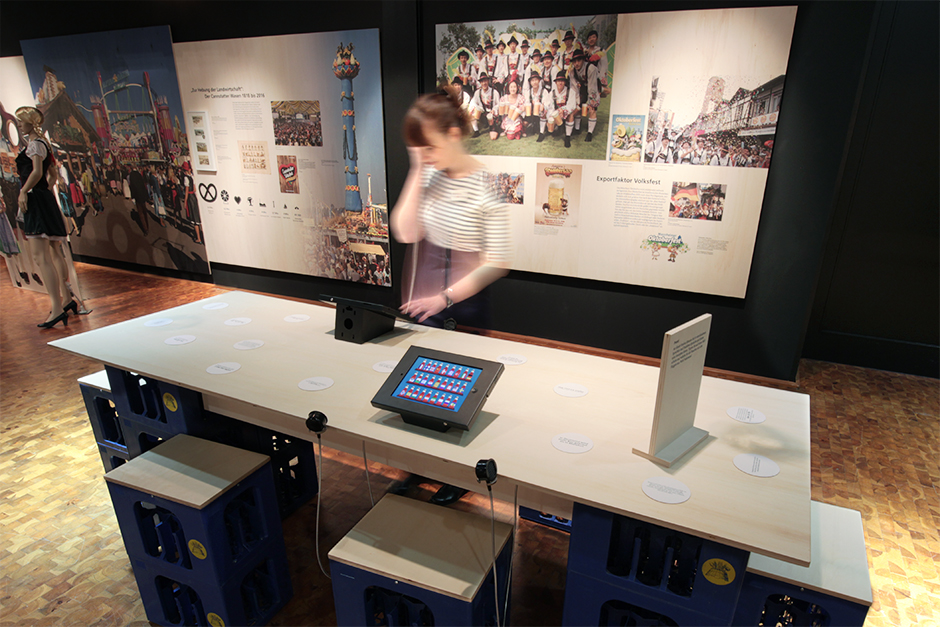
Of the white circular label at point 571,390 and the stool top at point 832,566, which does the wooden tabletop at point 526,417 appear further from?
the stool top at point 832,566

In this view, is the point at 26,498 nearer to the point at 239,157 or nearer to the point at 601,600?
the point at 601,600

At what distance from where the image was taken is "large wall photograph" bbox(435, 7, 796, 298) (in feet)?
9.66

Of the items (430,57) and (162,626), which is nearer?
(162,626)

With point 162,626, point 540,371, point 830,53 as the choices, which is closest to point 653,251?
point 830,53

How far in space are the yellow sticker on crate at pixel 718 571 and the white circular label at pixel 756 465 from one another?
0.22 metres

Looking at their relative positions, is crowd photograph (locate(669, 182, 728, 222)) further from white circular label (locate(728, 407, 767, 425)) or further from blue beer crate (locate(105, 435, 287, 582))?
blue beer crate (locate(105, 435, 287, 582))

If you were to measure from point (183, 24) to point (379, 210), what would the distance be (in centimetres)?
248

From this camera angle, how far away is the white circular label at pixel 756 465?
3.90 feet

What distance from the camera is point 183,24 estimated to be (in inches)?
177

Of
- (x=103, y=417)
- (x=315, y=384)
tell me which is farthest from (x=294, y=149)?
(x=315, y=384)

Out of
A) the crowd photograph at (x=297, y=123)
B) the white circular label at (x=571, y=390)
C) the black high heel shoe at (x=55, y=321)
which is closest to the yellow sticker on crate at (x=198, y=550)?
the white circular label at (x=571, y=390)

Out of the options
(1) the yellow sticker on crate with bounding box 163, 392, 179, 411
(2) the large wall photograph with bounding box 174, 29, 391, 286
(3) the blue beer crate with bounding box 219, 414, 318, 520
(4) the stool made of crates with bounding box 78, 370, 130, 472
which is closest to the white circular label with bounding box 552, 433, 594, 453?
(3) the blue beer crate with bounding box 219, 414, 318, 520

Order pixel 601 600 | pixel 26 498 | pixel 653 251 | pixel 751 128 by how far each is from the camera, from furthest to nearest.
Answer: pixel 653 251 → pixel 751 128 → pixel 26 498 → pixel 601 600

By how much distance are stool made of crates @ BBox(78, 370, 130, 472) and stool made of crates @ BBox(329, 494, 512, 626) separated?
4.06 ft
